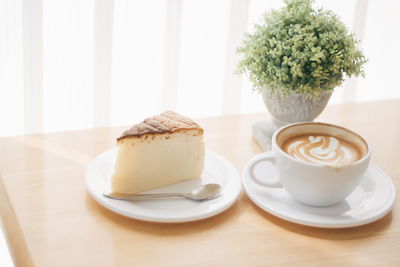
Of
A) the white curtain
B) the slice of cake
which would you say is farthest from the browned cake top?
the white curtain

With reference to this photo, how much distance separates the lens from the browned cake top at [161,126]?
938 mm

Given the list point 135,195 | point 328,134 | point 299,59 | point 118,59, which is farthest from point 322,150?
point 118,59

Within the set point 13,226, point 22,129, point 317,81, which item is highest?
point 317,81

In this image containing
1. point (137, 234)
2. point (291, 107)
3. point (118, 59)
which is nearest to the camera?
point (137, 234)

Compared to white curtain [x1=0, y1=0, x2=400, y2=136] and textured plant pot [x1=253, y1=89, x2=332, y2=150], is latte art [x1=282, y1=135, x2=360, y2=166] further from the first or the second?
white curtain [x1=0, y1=0, x2=400, y2=136]

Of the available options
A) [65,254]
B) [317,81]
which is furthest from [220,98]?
[65,254]

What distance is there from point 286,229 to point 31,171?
18.1 inches

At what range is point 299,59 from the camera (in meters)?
1.04

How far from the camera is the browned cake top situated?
0.94 metres

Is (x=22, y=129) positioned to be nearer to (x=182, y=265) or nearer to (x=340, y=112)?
(x=340, y=112)

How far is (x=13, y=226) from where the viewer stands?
889 mm

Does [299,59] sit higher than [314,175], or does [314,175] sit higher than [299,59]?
[299,59]

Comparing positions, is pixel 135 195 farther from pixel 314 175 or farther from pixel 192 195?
pixel 314 175

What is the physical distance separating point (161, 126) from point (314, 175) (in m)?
0.26
